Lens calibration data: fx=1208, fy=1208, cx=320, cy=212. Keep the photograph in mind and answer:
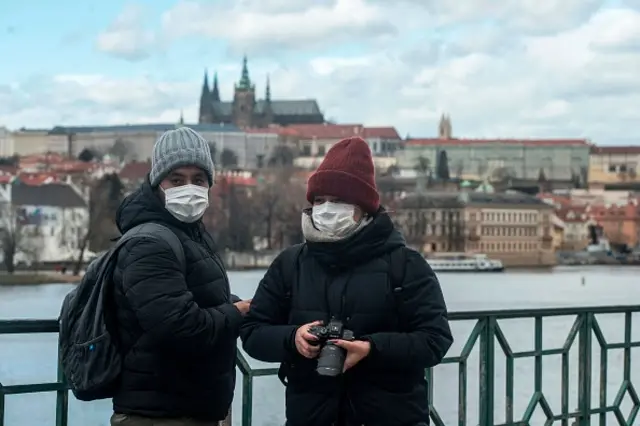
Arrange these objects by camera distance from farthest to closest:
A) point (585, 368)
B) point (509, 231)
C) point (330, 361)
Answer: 1. point (509, 231)
2. point (585, 368)
3. point (330, 361)

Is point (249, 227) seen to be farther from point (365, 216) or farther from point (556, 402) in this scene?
point (365, 216)

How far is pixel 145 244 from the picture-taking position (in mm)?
2855

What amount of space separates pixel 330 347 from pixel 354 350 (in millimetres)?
67

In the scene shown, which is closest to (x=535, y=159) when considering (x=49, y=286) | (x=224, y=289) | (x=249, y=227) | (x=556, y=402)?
(x=249, y=227)

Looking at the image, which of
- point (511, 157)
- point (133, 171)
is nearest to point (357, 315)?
point (133, 171)

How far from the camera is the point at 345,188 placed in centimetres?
286

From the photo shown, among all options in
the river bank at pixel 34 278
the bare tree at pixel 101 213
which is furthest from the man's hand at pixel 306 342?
the bare tree at pixel 101 213

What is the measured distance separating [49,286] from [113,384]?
47.3 meters

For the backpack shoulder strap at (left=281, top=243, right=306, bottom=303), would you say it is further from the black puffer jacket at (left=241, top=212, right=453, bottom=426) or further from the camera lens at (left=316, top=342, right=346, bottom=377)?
the camera lens at (left=316, top=342, right=346, bottom=377)

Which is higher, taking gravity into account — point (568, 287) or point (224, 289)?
point (224, 289)

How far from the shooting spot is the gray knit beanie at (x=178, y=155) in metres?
3.01

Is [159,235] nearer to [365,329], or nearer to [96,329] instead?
[96,329]

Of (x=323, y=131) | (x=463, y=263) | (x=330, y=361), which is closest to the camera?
(x=330, y=361)

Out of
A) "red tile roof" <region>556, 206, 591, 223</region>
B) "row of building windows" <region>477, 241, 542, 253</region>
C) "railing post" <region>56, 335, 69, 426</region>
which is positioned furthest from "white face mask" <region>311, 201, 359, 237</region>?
"red tile roof" <region>556, 206, 591, 223</region>
